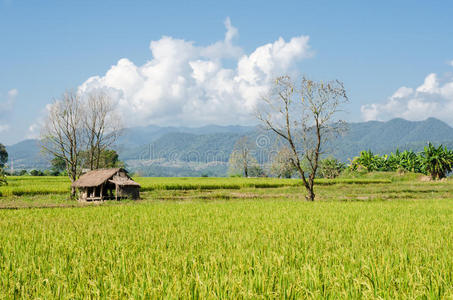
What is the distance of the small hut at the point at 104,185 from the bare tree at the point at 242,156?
6698 cm

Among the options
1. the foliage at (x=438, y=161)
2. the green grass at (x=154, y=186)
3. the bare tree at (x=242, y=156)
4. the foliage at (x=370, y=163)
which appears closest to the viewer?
the green grass at (x=154, y=186)

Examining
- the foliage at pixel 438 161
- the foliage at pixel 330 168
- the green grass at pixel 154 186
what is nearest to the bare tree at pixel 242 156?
the foliage at pixel 330 168

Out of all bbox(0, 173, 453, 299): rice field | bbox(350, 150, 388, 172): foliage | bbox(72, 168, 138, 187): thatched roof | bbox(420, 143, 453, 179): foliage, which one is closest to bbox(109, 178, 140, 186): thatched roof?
bbox(72, 168, 138, 187): thatched roof

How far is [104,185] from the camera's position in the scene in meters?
29.8

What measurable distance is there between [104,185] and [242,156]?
6847 cm

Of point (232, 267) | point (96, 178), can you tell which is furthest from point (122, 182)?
point (232, 267)

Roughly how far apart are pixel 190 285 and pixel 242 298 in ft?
2.18

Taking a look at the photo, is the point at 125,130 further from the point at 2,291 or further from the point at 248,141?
the point at 248,141

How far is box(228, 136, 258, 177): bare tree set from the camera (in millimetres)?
96750

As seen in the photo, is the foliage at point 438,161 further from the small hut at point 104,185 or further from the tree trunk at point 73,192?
the tree trunk at point 73,192

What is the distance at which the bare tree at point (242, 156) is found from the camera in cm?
9675

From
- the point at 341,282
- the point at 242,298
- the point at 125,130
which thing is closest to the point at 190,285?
the point at 242,298

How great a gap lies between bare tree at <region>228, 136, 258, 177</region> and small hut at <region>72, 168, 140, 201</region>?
2637 inches

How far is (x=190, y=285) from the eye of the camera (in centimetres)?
377
